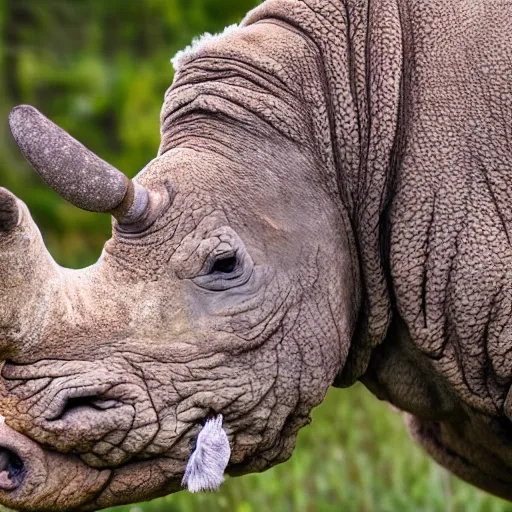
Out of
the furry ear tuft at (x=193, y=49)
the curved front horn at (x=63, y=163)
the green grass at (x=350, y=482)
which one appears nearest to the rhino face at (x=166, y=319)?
the curved front horn at (x=63, y=163)

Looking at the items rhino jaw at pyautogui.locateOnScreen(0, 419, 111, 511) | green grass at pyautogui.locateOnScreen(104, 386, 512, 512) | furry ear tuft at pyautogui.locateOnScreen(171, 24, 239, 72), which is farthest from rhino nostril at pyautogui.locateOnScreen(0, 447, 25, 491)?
green grass at pyautogui.locateOnScreen(104, 386, 512, 512)

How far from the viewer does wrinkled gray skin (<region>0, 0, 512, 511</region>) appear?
3994 mm

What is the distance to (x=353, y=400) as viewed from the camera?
31.9 ft

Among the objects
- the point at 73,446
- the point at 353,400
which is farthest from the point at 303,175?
the point at 353,400

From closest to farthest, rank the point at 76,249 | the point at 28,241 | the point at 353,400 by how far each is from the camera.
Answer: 1. the point at 28,241
2. the point at 353,400
3. the point at 76,249

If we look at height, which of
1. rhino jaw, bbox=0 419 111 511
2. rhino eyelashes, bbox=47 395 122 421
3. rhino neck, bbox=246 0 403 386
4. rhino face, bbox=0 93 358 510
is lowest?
rhino jaw, bbox=0 419 111 511

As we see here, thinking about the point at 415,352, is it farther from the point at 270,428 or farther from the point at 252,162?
the point at 252,162

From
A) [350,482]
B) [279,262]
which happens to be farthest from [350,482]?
[279,262]

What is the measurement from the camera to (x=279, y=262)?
14.0 feet

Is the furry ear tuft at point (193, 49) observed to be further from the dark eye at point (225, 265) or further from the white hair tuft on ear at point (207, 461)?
the white hair tuft on ear at point (207, 461)

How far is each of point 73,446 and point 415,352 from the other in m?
1.32

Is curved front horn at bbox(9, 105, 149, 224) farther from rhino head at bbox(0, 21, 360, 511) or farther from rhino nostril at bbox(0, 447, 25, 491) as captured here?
rhino nostril at bbox(0, 447, 25, 491)

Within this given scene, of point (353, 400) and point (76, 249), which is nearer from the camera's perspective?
point (353, 400)

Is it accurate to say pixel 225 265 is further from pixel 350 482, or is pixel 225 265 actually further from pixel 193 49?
pixel 350 482
